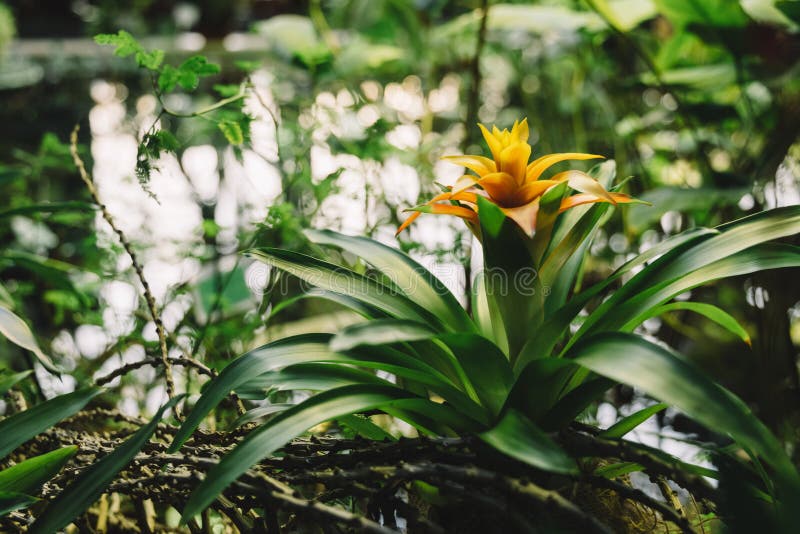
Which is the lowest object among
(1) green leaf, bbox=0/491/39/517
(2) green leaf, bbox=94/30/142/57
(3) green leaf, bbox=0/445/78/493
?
(1) green leaf, bbox=0/491/39/517

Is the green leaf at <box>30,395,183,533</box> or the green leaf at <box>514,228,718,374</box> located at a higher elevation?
the green leaf at <box>514,228,718,374</box>

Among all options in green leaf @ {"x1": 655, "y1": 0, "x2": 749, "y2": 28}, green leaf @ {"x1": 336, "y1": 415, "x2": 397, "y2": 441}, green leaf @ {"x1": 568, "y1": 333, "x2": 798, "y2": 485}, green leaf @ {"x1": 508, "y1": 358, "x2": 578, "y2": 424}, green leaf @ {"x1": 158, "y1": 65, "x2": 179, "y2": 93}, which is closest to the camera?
green leaf @ {"x1": 568, "y1": 333, "x2": 798, "y2": 485}

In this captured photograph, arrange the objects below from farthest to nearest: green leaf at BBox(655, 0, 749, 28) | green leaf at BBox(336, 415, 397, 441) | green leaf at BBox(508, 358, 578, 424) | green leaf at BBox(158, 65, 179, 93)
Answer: green leaf at BBox(655, 0, 749, 28) < green leaf at BBox(158, 65, 179, 93) < green leaf at BBox(336, 415, 397, 441) < green leaf at BBox(508, 358, 578, 424)

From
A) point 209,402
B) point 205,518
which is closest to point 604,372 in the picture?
point 209,402

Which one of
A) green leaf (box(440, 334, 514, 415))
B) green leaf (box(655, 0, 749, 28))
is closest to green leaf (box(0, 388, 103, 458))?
green leaf (box(440, 334, 514, 415))

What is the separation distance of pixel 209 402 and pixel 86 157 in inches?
38.1

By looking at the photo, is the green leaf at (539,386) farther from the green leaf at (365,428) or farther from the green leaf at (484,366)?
the green leaf at (365,428)

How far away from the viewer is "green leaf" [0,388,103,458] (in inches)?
22.6

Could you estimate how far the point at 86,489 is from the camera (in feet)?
1.63

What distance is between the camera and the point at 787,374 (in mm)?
1395

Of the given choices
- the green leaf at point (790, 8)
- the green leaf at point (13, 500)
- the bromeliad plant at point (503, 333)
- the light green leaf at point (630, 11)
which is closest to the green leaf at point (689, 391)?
the bromeliad plant at point (503, 333)

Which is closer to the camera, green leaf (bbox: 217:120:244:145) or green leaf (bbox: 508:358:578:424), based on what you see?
green leaf (bbox: 508:358:578:424)

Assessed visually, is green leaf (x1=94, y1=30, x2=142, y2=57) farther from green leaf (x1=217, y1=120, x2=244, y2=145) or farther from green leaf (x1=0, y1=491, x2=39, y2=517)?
green leaf (x1=0, y1=491, x2=39, y2=517)

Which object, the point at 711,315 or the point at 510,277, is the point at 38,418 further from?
the point at 711,315
